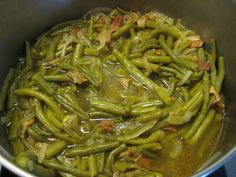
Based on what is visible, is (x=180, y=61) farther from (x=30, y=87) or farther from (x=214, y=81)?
(x=30, y=87)

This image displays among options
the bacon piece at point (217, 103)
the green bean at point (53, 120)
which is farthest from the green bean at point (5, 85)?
the bacon piece at point (217, 103)

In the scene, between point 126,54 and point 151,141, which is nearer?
point 151,141

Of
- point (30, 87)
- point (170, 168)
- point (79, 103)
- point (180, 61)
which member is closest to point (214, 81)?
point (180, 61)

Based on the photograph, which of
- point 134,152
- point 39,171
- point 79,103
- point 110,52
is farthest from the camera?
point 110,52

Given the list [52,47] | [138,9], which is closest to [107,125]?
[52,47]

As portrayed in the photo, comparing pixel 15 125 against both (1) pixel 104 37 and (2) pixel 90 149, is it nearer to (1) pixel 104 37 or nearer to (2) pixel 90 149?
(2) pixel 90 149

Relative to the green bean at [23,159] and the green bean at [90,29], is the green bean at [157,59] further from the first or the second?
the green bean at [23,159]
